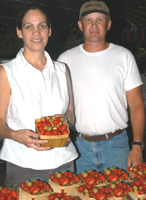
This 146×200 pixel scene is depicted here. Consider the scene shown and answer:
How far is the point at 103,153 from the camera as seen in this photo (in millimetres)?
2922

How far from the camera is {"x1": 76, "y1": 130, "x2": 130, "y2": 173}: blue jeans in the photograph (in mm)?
2924

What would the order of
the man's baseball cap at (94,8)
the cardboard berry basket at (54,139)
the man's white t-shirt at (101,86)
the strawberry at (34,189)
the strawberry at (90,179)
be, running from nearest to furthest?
the cardboard berry basket at (54,139) → the strawberry at (34,189) → the strawberry at (90,179) → the man's white t-shirt at (101,86) → the man's baseball cap at (94,8)

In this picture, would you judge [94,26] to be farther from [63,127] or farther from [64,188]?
[64,188]

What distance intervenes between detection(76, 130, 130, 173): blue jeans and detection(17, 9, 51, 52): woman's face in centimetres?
110

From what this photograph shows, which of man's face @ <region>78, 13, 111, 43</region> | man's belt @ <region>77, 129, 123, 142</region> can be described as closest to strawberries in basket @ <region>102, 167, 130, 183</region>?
man's belt @ <region>77, 129, 123, 142</region>

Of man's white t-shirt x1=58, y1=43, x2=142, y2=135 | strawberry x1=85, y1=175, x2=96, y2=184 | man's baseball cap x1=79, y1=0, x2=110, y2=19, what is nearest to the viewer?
strawberry x1=85, y1=175, x2=96, y2=184

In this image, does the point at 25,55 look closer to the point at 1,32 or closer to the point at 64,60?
the point at 64,60

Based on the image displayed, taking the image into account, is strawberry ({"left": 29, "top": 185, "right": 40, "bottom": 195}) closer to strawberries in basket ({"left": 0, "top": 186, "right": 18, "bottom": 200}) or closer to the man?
strawberries in basket ({"left": 0, "top": 186, "right": 18, "bottom": 200})

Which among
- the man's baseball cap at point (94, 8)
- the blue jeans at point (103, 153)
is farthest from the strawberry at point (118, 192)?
the man's baseball cap at point (94, 8)

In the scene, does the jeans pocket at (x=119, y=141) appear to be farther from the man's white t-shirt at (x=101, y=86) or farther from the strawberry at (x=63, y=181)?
the strawberry at (x=63, y=181)

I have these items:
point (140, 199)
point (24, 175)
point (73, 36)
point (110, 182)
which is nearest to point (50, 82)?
point (24, 175)

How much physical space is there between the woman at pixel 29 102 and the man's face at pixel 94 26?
67cm

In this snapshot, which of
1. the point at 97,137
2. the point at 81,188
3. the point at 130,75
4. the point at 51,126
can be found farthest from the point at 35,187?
the point at 130,75

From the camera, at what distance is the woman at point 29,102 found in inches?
88.3
